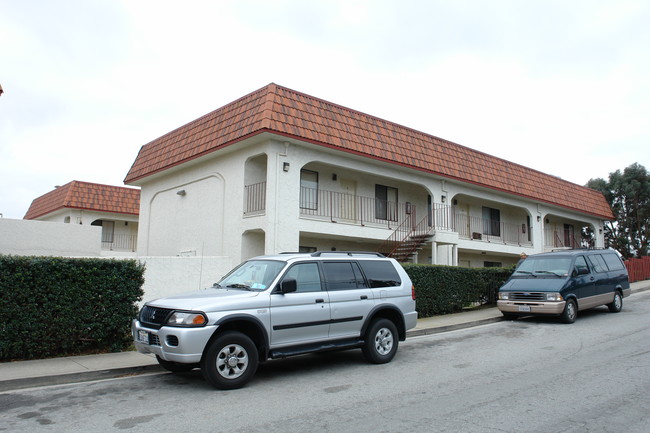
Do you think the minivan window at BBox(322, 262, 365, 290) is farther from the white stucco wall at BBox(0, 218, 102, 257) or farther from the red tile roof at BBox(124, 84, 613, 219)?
the white stucco wall at BBox(0, 218, 102, 257)

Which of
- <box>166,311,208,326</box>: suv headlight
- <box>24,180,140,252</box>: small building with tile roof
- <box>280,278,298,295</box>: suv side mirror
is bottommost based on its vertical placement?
<box>166,311,208,326</box>: suv headlight

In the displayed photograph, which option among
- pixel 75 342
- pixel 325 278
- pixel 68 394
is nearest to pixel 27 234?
pixel 75 342

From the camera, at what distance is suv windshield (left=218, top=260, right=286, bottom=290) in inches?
292

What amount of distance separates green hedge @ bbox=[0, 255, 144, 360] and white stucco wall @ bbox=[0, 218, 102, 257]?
8.48 m

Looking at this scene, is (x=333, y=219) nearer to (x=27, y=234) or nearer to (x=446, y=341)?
(x=446, y=341)

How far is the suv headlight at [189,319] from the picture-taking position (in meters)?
6.42

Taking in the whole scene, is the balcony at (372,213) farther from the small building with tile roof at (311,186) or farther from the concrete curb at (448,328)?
the concrete curb at (448,328)

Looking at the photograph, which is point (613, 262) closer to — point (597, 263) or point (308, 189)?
point (597, 263)

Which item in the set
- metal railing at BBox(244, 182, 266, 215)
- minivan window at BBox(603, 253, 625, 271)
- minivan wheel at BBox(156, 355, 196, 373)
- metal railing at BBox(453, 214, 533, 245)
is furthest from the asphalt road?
metal railing at BBox(453, 214, 533, 245)

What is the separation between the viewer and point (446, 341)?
35.5ft

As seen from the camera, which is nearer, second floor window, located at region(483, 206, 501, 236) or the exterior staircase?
the exterior staircase

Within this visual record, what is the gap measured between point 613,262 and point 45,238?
61.1 feet

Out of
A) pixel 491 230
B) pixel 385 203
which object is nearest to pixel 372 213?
pixel 385 203

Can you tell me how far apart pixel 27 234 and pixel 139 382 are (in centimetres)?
1149
